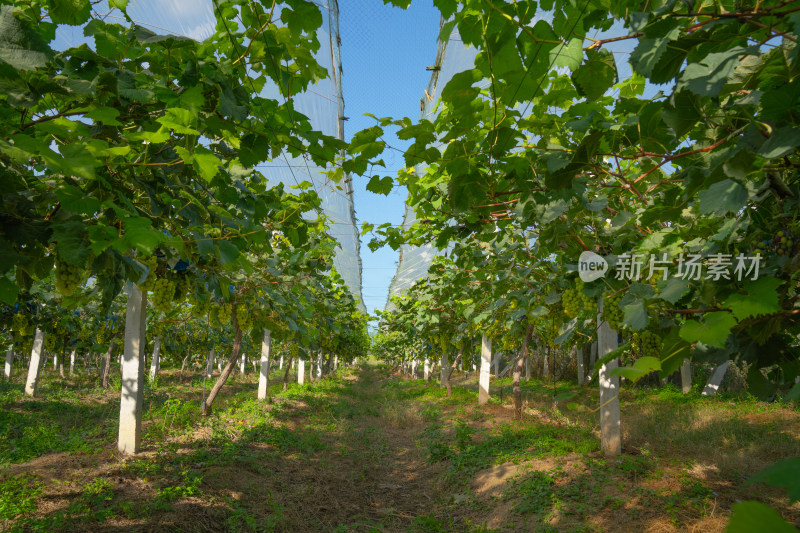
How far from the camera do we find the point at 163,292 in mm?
2936

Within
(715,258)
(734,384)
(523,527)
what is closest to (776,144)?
(715,258)

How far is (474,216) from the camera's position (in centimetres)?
267

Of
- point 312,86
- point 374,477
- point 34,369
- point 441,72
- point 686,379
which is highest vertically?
point 441,72

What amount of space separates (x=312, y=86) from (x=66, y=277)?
25.9 feet

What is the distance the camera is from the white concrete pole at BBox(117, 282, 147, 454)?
499 cm

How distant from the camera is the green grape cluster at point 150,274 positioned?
2.72m

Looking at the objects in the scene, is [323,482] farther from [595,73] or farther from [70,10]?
[595,73]

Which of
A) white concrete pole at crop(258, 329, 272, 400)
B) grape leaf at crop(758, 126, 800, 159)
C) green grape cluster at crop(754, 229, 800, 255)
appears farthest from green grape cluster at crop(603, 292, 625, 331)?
white concrete pole at crop(258, 329, 272, 400)

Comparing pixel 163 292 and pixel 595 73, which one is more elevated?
pixel 595 73

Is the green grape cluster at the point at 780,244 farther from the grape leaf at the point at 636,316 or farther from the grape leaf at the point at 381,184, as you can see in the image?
the grape leaf at the point at 381,184

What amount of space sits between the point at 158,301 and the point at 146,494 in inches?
104

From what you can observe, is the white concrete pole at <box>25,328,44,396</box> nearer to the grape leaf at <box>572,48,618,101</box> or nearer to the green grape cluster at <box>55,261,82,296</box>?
the green grape cluster at <box>55,261,82,296</box>

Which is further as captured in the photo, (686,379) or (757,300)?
(686,379)

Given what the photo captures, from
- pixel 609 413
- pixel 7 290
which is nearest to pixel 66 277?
pixel 7 290
